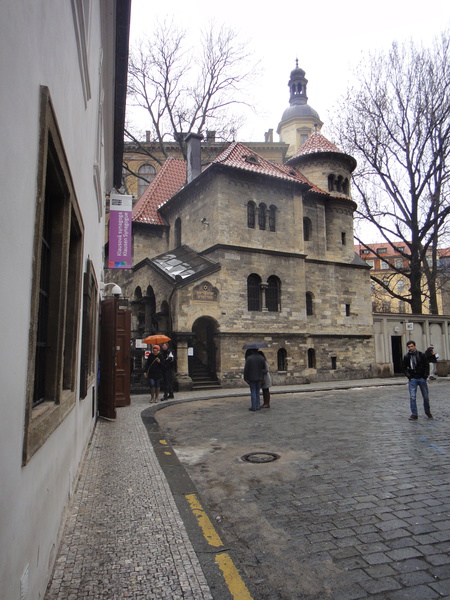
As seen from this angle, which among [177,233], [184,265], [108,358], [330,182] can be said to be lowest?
[108,358]

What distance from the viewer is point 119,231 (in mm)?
12477

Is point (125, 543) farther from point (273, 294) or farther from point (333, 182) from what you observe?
point (333, 182)

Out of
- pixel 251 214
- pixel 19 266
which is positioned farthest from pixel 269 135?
pixel 19 266

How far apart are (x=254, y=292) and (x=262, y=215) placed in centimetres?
430

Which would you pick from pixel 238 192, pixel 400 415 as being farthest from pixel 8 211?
pixel 238 192

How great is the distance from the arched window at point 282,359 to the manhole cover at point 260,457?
600 inches

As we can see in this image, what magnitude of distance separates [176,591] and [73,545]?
1.24 m

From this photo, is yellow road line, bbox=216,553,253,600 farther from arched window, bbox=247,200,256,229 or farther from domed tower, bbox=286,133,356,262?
domed tower, bbox=286,133,356,262

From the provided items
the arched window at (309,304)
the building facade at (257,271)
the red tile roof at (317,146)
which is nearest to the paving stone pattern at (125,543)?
the building facade at (257,271)

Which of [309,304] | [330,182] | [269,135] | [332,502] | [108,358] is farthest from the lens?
[269,135]

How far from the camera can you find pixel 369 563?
3248mm

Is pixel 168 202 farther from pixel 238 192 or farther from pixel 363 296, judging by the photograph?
pixel 363 296

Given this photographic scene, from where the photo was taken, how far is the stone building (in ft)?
66.5

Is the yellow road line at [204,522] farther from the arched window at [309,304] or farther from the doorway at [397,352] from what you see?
the doorway at [397,352]
